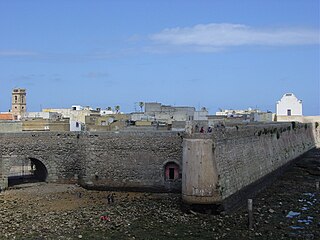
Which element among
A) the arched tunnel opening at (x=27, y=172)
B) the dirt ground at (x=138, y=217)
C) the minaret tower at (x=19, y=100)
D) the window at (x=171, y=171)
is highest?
the minaret tower at (x=19, y=100)

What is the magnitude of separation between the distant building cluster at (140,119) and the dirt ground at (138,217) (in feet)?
14.4

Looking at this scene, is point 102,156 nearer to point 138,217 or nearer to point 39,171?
point 39,171

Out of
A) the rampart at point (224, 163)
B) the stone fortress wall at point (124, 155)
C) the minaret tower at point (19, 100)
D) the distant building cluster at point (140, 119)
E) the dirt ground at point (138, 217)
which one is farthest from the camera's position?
the minaret tower at point (19, 100)

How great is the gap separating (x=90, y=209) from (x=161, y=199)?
165 inches

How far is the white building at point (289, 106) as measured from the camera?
222 ft

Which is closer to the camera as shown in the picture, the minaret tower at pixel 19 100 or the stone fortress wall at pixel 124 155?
the stone fortress wall at pixel 124 155

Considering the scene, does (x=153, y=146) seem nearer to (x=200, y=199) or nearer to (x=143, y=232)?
(x=200, y=199)

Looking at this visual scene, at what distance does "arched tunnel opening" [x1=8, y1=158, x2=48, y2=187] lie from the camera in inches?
1230

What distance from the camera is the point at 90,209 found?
2288 cm

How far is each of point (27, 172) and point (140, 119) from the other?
13.3 m

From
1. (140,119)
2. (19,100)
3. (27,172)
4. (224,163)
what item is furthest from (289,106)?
(224,163)

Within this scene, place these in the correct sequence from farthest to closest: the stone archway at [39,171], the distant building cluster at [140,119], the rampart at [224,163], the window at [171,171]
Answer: the distant building cluster at [140,119] → the stone archway at [39,171] → the window at [171,171] → the rampart at [224,163]

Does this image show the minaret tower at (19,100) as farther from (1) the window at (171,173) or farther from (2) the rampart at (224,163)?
(2) the rampart at (224,163)

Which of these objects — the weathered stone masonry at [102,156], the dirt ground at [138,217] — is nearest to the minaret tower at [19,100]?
the weathered stone masonry at [102,156]
